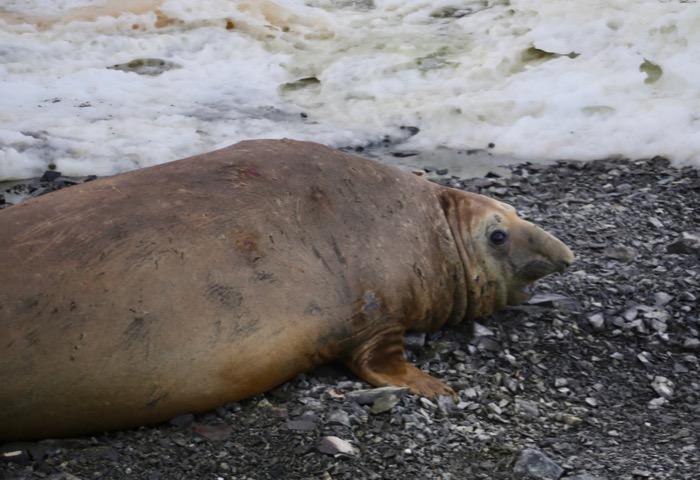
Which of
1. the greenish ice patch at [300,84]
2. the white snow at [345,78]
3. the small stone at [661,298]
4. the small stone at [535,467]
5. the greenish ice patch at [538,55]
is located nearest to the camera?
the small stone at [535,467]

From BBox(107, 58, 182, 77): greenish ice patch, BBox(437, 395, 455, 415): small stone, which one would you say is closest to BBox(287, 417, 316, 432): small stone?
BBox(437, 395, 455, 415): small stone

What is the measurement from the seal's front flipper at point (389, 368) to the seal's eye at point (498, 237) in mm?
676

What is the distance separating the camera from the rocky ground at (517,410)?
10.5ft

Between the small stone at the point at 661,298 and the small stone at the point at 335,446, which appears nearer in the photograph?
the small stone at the point at 335,446

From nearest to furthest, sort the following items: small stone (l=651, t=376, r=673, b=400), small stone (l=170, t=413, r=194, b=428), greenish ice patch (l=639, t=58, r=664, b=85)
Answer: small stone (l=170, t=413, r=194, b=428), small stone (l=651, t=376, r=673, b=400), greenish ice patch (l=639, t=58, r=664, b=85)

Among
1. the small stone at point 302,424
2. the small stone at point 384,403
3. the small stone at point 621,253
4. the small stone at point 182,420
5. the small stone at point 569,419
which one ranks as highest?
the small stone at point 182,420

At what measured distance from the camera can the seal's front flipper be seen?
12.1 ft

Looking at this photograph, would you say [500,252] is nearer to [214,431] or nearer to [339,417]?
[339,417]

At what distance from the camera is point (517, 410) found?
12.0 feet

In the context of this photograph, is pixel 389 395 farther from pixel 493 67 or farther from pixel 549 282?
pixel 493 67

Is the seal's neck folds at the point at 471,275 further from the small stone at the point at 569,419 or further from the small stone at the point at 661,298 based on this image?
the small stone at the point at 569,419

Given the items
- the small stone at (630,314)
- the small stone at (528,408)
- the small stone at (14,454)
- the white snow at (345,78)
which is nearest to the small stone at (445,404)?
the small stone at (528,408)

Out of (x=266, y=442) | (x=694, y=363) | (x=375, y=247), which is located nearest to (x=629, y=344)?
(x=694, y=363)

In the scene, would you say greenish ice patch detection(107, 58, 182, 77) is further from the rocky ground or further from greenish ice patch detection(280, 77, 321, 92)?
the rocky ground
